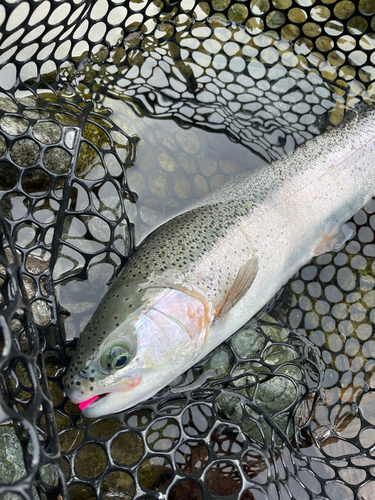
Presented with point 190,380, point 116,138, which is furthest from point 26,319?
point 116,138

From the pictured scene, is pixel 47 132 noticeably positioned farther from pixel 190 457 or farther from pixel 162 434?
pixel 190 457

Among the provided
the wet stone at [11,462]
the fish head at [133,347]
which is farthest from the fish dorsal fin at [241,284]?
the wet stone at [11,462]

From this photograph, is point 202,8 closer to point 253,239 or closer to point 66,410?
point 253,239

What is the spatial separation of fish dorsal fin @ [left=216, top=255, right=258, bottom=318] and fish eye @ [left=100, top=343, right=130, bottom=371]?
0.53 metres

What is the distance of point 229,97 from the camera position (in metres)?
2.75

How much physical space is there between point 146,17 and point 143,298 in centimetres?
196

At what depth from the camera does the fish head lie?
171cm

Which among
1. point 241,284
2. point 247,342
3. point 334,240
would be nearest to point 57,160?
point 241,284

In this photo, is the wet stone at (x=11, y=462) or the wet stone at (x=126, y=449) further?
the wet stone at (x=126, y=449)

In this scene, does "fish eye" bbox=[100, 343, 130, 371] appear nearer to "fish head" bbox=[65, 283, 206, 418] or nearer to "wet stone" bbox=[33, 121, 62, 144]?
"fish head" bbox=[65, 283, 206, 418]

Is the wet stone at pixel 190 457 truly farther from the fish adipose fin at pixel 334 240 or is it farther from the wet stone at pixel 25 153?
the wet stone at pixel 25 153

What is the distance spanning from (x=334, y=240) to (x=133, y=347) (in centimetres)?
150

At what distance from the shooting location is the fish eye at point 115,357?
5.60ft

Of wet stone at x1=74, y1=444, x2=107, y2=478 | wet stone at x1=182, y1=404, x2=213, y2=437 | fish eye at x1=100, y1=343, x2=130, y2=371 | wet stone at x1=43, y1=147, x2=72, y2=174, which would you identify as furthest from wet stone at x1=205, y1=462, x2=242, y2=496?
wet stone at x1=43, y1=147, x2=72, y2=174
